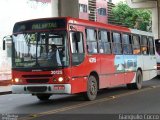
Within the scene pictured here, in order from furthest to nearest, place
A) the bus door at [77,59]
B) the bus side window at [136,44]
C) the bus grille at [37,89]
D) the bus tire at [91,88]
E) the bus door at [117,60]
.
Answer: the bus side window at [136,44] → the bus door at [117,60] → the bus tire at [91,88] → the bus door at [77,59] → the bus grille at [37,89]

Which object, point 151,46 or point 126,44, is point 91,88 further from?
point 151,46

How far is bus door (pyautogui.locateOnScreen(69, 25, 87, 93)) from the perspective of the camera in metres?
15.7

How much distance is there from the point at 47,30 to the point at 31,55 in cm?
100

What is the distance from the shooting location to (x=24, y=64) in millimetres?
15883

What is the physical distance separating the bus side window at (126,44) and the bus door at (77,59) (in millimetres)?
4499

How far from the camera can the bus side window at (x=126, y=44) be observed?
68.0 feet

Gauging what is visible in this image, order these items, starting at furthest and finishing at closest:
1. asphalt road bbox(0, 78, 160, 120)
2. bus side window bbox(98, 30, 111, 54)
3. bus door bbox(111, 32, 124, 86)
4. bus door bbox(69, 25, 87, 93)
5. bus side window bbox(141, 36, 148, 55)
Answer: bus side window bbox(141, 36, 148, 55) → bus door bbox(111, 32, 124, 86) → bus side window bbox(98, 30, 111, 54) → bus door bbox(69, 25, 87, 93) → asphalt road bbox(0, 78, 160, 120)

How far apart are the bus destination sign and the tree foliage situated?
190 ft

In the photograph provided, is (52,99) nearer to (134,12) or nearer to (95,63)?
(95,63)

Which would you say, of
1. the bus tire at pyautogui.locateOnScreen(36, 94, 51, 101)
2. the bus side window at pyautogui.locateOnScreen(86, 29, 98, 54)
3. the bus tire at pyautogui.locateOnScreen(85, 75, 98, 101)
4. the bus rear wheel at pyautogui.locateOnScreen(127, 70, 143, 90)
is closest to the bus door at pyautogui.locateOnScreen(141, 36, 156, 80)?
the bus rear wheel at pyautogui.locateOnScreen(127, 70, 143, 90)

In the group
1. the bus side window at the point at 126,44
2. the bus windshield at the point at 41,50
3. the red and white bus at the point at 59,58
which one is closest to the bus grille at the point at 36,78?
the red and white bus at the point at 59,58

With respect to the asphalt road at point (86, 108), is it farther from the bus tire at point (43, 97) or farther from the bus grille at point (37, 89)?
the bus grille at point (37, 89)

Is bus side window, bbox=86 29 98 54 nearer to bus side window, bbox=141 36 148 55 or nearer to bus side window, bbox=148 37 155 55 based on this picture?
bus side window, bbox=141 36 148 55

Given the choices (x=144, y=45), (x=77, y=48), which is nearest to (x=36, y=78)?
(x=77, y=48)
